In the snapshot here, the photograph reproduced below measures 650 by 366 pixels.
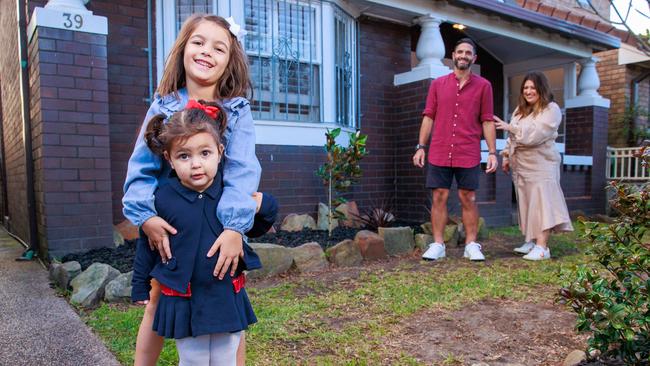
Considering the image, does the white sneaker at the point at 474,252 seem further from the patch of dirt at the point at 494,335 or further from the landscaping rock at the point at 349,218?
the landscaping rock at the point at 349,218

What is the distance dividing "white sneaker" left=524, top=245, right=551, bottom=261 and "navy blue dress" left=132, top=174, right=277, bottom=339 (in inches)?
146

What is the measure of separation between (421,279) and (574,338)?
1.37 m

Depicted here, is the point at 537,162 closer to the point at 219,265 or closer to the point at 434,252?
the point at 434,252

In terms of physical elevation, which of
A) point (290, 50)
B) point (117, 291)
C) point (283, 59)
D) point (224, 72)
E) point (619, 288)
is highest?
point (290, 50)

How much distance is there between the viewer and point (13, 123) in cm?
576

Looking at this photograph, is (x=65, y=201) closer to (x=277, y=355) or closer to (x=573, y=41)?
(x=277, y=355)

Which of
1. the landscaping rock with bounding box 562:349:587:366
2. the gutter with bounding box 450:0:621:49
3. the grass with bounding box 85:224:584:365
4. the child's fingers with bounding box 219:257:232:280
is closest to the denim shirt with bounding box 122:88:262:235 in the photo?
the child's fingers with bounding box 219:257:232:280

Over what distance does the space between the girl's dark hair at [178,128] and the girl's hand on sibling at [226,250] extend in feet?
0.97

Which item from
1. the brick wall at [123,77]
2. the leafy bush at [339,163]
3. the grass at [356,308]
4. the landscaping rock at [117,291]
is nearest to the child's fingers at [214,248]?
the grass at [356,308]

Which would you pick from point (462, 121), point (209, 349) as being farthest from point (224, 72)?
point (462, 121)

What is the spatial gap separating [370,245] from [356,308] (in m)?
1.52

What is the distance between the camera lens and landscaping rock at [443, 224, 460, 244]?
5.28m

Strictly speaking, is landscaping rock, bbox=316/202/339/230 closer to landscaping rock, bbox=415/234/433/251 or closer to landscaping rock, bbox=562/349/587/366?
landscaping rock, bbox=415/234/433/251

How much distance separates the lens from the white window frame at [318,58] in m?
4.94
